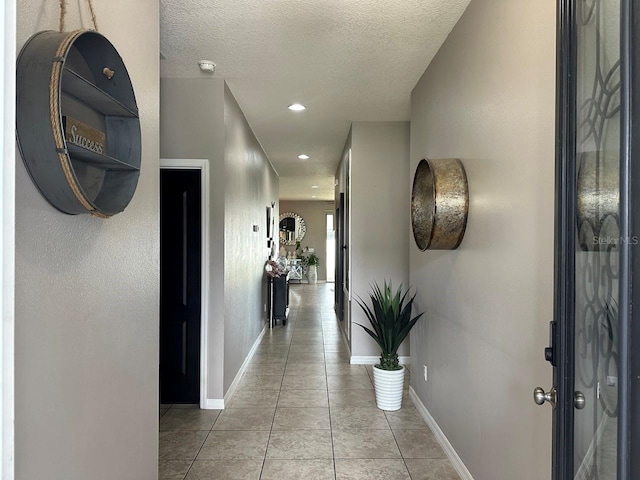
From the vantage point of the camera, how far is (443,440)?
2682 millimetres

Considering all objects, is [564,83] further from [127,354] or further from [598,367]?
[127,354]

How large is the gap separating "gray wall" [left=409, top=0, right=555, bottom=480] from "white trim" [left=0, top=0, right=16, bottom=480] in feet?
5.07

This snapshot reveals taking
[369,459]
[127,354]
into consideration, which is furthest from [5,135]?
[369,459]

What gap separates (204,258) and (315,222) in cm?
1050

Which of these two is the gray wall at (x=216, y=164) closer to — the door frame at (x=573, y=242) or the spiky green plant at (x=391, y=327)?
the spiky green plant at (x=391, y=327)

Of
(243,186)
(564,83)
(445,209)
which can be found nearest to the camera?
(564,83)

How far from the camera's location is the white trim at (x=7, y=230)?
0.81 meters

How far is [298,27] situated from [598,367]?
2325mm

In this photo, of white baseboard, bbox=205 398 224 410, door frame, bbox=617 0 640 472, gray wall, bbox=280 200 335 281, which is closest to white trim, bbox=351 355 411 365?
white baseboard, bbox=205 398 224 410

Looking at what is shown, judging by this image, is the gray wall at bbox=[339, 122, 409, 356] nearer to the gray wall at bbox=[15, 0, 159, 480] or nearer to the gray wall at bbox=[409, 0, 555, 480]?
the gray wall at bbox=[409, 0, 555, 480]

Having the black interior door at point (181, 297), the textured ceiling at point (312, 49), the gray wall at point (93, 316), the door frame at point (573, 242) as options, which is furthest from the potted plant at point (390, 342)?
the door frame at point (573, 242)

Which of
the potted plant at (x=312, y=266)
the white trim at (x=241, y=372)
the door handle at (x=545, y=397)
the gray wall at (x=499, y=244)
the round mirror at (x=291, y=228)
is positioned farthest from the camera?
the round mirror at (x=291, y=228)

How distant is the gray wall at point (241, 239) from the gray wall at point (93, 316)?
1814 mm

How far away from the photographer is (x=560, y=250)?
1.13 meters
